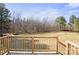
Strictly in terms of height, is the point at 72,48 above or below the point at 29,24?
below

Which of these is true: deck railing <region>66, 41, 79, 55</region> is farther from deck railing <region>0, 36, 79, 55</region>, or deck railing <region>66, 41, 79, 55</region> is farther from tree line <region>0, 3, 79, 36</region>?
tree line <region>0, 3, 79, 36</region>

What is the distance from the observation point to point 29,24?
8.44 feet

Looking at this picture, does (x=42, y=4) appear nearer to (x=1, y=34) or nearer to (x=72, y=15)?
(x=72, y=15)

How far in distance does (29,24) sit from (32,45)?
0.29 m

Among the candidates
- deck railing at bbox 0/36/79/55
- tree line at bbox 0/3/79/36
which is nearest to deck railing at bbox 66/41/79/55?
deck railing at bbox 0/36/79/55

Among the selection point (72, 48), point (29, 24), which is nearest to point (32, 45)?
point (29, 24)

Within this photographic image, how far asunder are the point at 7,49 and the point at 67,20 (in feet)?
2.95

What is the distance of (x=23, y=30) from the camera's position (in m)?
2.58

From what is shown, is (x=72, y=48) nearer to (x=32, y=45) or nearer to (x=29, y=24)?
(x=32, y=45)

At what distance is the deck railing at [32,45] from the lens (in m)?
2.57

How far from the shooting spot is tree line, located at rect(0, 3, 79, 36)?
2543mm

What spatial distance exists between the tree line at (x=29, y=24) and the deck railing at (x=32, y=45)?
10 centimetres
